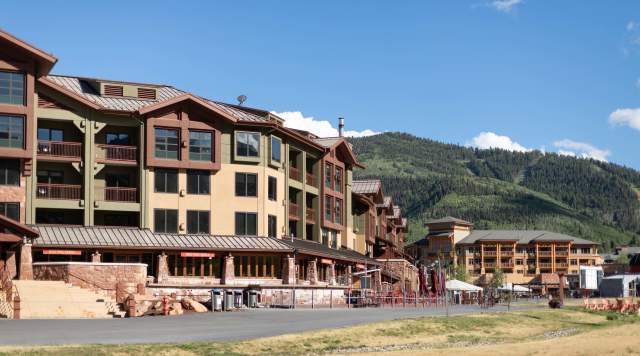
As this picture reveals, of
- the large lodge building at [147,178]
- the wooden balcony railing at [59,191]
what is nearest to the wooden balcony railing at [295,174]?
the large lodge building at [147,178]

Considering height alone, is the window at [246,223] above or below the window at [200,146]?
below

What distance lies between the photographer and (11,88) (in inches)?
2469

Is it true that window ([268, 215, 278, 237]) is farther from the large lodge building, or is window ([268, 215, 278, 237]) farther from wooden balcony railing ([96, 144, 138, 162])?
wooden balcony railing ([96, 144, 138, 162])

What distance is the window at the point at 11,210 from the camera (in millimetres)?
62931

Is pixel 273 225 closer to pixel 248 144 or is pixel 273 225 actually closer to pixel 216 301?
pixel 248 144

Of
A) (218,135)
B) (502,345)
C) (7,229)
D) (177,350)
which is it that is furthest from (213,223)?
(177,350)

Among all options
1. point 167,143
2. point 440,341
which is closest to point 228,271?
point 167,143

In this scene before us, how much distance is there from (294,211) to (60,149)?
19645mm

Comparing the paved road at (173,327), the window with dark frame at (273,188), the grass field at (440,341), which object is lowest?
the grass field at (440,341)

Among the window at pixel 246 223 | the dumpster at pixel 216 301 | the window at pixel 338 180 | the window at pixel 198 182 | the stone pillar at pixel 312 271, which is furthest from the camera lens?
the window at pixel 338 180

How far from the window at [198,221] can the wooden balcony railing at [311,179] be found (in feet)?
41.7

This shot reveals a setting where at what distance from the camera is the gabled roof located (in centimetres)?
6119

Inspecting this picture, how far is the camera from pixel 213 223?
69312mm

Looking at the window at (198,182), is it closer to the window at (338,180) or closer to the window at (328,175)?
the window at (328,175)
